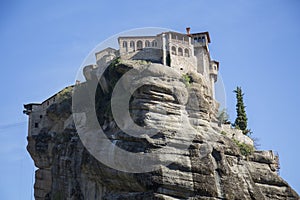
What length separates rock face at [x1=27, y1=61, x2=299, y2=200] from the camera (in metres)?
44.4

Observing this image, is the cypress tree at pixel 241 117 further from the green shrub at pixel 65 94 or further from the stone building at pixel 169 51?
the green shrub at pixel 65 94

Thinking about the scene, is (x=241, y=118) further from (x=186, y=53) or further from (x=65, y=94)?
(x=65, y=94)

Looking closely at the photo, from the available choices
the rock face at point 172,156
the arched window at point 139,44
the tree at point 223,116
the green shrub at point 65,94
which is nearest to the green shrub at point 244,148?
the rock face at point 172,156

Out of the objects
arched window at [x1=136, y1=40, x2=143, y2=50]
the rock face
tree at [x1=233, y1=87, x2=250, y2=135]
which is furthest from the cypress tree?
arched window at [x1=136, y1=40, x2=143, y2=50]

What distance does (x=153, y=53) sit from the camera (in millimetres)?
54250

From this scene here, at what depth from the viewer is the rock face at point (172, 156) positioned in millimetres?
44406

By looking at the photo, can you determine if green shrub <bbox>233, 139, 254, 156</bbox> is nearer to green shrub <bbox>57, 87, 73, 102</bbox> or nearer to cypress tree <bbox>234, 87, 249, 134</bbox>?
cypress tree <bbox>234, 87, 249, 134</bbox>

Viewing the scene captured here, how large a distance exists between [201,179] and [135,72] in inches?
456

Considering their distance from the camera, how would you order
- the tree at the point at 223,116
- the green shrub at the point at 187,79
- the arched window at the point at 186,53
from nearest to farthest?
the green shrub at the point at 187,79, the arched window at the point at 186,53, the tree at the point at 223,116

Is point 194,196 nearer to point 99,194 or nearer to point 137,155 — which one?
point 137,155

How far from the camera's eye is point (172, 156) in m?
45.1

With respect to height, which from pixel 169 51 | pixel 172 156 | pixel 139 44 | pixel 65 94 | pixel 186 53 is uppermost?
pixel 139 44

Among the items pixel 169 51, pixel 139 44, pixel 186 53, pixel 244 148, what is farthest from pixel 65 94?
pixel 244 148

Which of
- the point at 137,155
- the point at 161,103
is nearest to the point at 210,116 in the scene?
the point at 161,103
